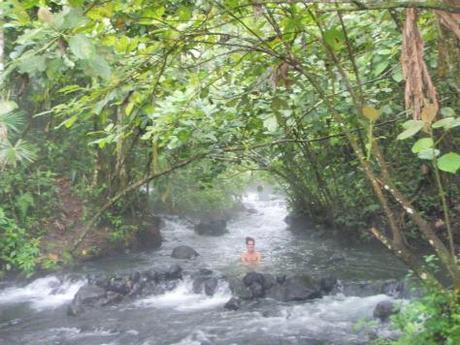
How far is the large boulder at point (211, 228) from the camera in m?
15.3

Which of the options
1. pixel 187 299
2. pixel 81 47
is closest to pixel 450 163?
pixel 81 47

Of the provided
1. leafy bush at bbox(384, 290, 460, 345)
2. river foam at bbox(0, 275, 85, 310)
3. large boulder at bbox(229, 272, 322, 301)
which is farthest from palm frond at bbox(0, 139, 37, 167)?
large boulder at bbox(229, 272, 322, 301)

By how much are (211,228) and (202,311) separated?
23.4ft

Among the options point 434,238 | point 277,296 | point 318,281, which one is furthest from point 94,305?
point 434,238

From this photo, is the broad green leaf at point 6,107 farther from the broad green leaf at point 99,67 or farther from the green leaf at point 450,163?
the green leaf at point 450,163

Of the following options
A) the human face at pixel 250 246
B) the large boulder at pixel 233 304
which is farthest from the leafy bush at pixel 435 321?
the human face at pixel 250 246

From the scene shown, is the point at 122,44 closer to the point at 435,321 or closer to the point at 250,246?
the point at 435,321

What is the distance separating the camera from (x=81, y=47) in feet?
4.42

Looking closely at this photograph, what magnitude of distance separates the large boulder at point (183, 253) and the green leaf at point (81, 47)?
10.8 metres

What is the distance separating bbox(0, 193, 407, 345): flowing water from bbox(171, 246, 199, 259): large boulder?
0.54ft

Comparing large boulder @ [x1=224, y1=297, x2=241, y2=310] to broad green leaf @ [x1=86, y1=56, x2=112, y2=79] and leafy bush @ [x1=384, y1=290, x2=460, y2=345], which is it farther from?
broad green leaf @ [x1=86, y1=56, x2=112, y2=79]

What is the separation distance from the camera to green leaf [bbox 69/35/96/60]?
134 cm

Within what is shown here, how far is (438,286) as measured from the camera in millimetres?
3213

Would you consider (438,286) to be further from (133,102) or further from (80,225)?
(80,225)
